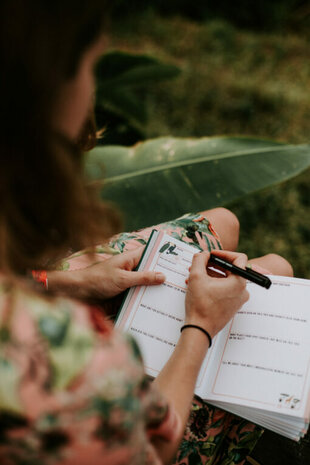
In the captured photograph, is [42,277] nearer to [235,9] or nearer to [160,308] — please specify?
[160,308]

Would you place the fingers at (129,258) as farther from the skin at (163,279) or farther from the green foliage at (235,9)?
the green foliage at (235,9)

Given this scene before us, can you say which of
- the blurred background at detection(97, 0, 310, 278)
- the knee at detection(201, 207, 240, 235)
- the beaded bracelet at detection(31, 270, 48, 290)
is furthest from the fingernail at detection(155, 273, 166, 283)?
the blurred background at detection(97, 0, 310, 278)

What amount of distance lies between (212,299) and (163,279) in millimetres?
145

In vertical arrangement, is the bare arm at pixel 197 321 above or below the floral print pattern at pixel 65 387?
below

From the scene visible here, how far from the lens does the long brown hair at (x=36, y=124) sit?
498 millimetres

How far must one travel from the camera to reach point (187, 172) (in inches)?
54.0

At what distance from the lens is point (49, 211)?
62cm

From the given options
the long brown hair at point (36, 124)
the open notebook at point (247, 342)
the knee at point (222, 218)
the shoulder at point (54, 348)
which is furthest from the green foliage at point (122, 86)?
the shoulder at point (54, 348)

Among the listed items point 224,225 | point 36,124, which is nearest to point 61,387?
point 36,124

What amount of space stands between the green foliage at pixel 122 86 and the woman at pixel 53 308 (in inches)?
47.7

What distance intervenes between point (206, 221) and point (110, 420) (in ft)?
2.42

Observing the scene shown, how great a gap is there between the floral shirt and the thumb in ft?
1.31

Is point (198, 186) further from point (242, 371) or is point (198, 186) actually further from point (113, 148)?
point (242, 371)

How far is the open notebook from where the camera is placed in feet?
2.61
